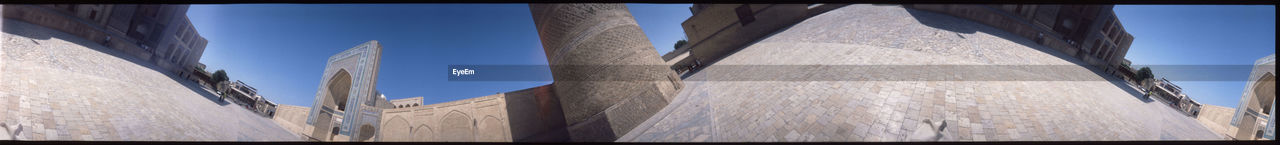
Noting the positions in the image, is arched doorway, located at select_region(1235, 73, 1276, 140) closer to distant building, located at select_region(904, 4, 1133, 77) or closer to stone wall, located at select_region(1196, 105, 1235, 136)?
stone wall, located at select_region(1196, 105, 1235, 136)

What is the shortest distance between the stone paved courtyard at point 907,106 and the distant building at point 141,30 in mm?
8623

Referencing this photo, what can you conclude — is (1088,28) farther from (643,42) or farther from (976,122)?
(643,42)

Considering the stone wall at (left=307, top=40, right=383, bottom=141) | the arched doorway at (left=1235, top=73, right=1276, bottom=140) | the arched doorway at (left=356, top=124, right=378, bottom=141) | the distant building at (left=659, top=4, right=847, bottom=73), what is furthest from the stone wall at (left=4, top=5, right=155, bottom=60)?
the arched doorway at (left=1235, top=73, right=1276, bottom=140)

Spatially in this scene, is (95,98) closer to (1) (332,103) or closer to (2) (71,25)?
(2) (71,25)

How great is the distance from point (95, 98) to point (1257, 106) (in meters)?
15.1

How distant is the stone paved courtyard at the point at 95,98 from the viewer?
461cm

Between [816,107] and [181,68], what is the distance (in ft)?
36.3

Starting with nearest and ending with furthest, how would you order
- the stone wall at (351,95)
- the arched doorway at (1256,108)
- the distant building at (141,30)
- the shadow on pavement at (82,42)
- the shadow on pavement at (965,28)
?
1. the arched doorway at (1256,108)
2. the shadow on pavement at (82,42)
3. the distant building at (141,30)
4. the stone wall at (351,95)
5. the shadow on pavement at (965,28)

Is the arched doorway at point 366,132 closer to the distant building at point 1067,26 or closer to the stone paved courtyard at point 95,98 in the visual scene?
the stone paved courtyard at point 95,98

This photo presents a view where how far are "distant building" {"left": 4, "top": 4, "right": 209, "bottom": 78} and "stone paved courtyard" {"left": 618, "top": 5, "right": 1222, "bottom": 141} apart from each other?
862 centimetres

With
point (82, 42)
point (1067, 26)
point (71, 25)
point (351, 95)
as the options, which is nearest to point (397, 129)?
point (351, 95)

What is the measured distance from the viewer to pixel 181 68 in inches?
307

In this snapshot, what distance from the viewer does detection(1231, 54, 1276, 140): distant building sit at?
5.26 metres

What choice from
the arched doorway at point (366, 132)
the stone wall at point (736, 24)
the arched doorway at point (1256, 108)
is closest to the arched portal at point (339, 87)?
the arched doorway at point (366, 132)
